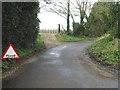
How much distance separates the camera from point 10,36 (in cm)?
1564

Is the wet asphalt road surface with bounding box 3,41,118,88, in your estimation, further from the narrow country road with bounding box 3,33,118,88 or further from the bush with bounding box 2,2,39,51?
the bush with bounding box 2,2,39,51

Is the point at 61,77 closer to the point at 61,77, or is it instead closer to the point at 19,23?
the point at 61,77

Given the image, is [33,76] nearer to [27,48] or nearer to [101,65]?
[101,65]

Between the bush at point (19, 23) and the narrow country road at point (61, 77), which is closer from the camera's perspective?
the narrow country road at point (61, 77)

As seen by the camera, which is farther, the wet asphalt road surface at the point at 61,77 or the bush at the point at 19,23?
the bush at the point at 19,23

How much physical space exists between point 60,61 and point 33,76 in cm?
474

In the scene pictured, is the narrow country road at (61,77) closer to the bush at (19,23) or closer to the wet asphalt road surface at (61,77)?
the wet asphalt road surface at (61,77)

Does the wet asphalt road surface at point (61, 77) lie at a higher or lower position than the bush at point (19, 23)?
lower

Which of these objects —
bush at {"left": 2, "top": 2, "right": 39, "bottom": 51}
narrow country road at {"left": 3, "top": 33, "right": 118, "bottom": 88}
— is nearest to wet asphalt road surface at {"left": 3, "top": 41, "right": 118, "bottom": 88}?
narrow country road at {"left": 3, "top": 33, "right": 118, "bottom": 88}

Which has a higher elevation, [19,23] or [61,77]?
[19,23]

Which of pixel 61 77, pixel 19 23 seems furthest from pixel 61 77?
pixel 19 23

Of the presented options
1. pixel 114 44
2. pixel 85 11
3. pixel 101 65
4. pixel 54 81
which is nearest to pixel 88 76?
pixel 54 81

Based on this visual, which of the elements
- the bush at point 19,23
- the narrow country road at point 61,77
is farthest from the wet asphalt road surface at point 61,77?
the bush at point 19,23

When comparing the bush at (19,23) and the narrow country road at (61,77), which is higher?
the bush at (19,23)
